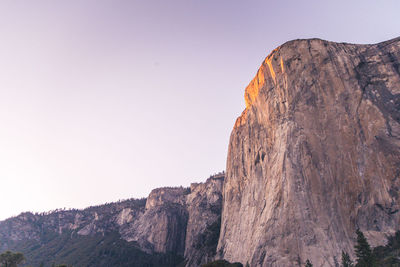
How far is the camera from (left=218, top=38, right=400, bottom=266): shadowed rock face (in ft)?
157

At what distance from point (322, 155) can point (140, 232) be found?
106 metres

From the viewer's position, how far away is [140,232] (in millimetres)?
136125

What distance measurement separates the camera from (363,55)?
2447 inches

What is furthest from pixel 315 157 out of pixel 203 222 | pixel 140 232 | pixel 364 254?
pixel 140 232

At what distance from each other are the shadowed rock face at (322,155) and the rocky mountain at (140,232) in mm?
43816

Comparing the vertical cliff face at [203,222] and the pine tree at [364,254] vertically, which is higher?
the vertical cliff face at [203,222]

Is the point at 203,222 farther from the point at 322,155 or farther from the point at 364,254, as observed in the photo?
the point at 364,254

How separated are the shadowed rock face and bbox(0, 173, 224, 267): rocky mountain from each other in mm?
43816

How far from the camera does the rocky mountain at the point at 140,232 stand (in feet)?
382

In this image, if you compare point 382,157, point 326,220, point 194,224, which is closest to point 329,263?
point 326,220

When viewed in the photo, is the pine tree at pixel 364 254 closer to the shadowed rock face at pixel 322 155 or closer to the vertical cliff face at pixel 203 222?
the shadowed rock face at pixel 322 155

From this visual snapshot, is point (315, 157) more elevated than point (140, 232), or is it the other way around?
point (315, 157)

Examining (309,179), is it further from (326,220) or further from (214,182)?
(214,182)

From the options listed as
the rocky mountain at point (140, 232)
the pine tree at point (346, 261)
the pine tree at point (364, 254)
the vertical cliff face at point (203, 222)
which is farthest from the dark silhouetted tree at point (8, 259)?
the pine tree at point (364, 254)
